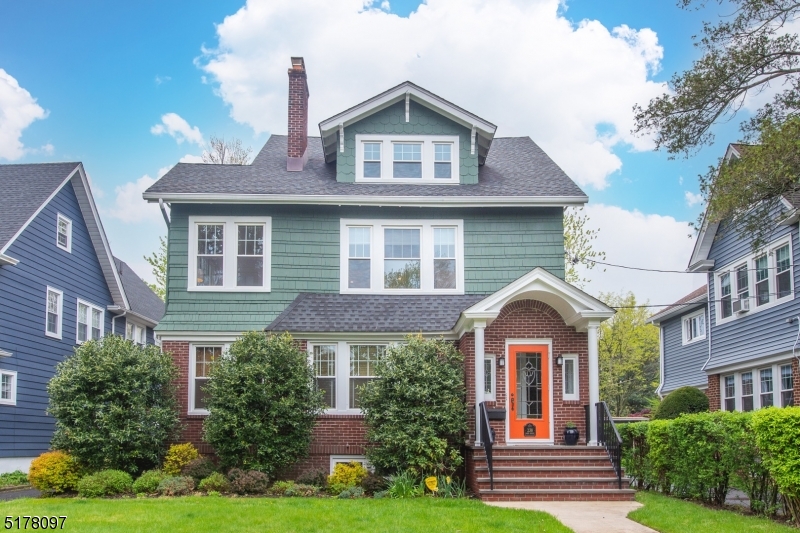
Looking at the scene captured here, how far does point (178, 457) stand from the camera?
15023 millimetres

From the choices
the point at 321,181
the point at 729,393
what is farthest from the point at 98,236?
the point at 729,393

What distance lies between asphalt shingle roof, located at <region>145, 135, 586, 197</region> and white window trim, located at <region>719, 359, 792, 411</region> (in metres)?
6.41

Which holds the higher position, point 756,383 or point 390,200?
point 390,200

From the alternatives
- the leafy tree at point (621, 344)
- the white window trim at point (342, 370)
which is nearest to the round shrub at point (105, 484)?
the white window trim at point (342, 370)

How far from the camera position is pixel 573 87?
69.6 feet

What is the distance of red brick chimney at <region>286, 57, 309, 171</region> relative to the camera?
18359 millimetres

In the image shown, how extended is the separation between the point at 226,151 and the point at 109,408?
20084 millimetres

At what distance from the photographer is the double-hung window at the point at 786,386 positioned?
17.8 metres

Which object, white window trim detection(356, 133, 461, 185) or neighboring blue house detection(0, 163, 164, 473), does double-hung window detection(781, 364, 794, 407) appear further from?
neighboring blue house detection(0, 163, 164, 473)

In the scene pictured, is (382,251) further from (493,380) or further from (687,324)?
Answer: (687,324)

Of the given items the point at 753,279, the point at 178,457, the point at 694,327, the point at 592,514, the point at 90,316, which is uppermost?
the point at 753,279

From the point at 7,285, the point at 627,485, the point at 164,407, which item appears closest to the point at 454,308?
the point at 627,485

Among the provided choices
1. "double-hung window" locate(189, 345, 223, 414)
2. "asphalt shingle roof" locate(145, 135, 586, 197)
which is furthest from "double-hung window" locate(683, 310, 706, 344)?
"double-hung window" locate(189, 345, 223, 414)

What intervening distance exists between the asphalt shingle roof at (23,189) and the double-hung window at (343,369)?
26.4 feet
